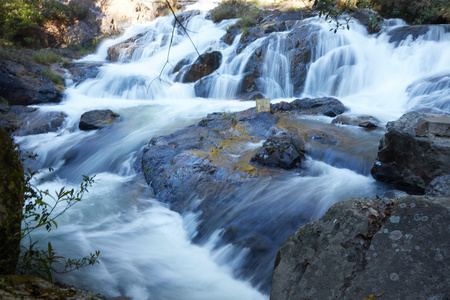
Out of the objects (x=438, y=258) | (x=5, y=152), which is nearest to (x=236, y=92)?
(x=5, y=152)

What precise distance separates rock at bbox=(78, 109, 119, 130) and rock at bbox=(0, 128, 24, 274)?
6.47 meters

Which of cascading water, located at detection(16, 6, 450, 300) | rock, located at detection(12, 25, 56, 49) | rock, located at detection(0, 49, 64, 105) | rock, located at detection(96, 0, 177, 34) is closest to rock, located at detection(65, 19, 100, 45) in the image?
rock, located at detection(96, 0, 177, 34)

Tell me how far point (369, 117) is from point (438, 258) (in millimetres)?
6831

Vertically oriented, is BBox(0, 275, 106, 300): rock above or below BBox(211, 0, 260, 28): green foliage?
below

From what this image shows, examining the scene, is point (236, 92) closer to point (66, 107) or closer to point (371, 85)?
point (371, 85)

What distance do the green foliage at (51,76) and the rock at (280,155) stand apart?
361 inches

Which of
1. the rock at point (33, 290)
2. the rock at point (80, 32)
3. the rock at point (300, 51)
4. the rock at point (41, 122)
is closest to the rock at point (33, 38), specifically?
the rock at point (80, 32)

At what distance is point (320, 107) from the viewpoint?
8.70 meters

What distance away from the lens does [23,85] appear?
9953 mm

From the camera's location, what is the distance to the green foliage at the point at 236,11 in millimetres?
14375

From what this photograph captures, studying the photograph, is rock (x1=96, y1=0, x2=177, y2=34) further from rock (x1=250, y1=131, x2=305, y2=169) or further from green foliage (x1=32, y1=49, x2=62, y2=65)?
rock (x1=250, y1=131, x2=305, y2=169)

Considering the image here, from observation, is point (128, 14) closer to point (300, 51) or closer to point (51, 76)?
point (51, 76)

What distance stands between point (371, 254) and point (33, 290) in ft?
6.37

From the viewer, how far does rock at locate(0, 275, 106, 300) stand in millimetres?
1740
